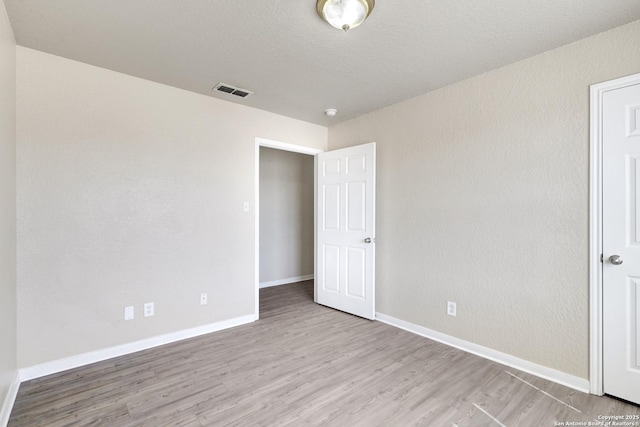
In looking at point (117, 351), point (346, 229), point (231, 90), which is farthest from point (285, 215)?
point (117, 351)

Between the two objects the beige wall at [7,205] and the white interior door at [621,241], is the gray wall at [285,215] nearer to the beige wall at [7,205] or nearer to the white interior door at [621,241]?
the beige wall at [7,205]

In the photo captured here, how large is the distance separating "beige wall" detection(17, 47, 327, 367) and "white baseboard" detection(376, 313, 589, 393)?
1.83 m

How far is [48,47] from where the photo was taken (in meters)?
2.20

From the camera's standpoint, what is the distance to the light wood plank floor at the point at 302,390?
1812mm

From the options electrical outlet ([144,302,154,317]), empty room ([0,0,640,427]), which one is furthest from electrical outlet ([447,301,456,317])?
electrical outlet ([144,302,154,317])

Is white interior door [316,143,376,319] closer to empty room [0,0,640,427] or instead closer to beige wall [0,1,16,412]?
empty room [0,0,640,427]

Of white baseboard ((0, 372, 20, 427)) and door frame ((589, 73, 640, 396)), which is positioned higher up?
door frame ((589, 73, 640, 396))

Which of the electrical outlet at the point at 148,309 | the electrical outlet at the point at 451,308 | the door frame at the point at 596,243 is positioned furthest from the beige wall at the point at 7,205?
the door frame at the point at 596,243

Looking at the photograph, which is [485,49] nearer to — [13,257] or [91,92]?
[91,92]

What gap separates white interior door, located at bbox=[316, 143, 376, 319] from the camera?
3.47 metres

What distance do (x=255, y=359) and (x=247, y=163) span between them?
207cm

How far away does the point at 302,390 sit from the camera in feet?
6.87

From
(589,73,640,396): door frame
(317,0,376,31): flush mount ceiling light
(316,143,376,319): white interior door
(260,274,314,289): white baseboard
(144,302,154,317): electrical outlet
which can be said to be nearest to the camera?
(317,0,376,31): flush mount ceiling light

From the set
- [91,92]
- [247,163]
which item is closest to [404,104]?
[247,163]
